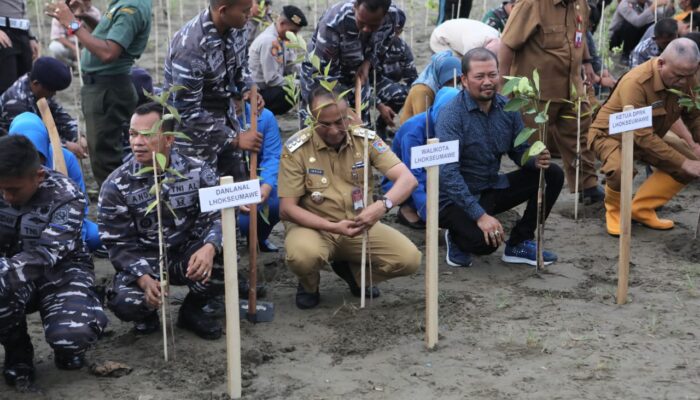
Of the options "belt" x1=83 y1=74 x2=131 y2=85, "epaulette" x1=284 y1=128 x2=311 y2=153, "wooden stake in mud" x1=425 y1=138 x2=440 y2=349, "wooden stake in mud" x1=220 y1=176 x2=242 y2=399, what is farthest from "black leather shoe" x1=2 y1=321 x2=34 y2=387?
"belt" x1=83 y1=74 x2=131 y2=85

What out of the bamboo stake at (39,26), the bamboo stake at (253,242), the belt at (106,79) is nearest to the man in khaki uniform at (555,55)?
the bamboo stake at (253,242)

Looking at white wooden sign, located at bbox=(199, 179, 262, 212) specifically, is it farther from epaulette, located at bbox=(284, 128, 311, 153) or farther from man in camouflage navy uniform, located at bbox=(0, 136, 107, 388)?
epaulette, located at bbox=(284, 128, 311, 153)

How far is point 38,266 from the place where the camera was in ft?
12.7

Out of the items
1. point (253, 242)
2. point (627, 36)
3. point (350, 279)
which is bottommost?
point (350, 279)

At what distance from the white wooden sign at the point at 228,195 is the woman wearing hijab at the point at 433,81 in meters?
2.59

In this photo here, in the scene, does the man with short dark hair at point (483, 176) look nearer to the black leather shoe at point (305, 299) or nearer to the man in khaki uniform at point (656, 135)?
the man in khaki uniform at point (656, 135)

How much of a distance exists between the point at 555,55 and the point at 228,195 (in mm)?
3543

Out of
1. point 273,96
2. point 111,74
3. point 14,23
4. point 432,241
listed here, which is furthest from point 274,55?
point 432,241

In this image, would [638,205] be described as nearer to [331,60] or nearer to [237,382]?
[331,60]

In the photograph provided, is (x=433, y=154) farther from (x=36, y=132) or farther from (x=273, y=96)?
(x=273, y=96)

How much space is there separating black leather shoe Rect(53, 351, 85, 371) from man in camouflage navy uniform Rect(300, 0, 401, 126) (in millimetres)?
2308

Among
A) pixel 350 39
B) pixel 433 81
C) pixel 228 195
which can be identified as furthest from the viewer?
pixel 433 81

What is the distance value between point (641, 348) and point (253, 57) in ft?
15.8

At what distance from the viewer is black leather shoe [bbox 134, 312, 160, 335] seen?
4461mm
